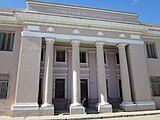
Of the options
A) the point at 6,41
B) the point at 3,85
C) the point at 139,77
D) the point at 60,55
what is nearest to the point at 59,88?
the point at 60,55

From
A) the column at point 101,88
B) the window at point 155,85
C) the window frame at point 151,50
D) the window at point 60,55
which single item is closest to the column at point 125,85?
the column at point 101,88

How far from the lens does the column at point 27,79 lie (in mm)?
9641

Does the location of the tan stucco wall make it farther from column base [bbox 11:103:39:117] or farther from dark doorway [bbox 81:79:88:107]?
dark doorway [bbox 81:79:88:107]

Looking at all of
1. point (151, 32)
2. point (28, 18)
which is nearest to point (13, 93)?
point (28, 18)

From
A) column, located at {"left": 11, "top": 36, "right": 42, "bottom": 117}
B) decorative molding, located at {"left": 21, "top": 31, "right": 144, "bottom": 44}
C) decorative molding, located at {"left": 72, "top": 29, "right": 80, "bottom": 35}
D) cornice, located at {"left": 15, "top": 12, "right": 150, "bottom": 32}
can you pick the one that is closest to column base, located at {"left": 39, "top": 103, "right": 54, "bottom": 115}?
column, located at {"left": 11, "top": 36, "right": 42, "bottom": 117}

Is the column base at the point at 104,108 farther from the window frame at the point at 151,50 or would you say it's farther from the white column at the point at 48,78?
the window frame at the point at 151,50

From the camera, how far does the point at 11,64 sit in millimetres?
11031

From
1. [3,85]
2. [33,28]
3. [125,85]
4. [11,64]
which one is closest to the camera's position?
[3,85]

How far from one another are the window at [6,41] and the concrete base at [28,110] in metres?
4.78

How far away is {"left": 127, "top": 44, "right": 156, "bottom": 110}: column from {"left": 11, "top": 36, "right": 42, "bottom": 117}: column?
8039 millimetres

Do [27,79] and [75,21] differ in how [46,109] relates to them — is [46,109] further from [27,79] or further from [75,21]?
[75,21]

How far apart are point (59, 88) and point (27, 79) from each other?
3683 millimetres

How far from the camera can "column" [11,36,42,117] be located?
31.6 ft

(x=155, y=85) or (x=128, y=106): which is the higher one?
(x=155, y=85)
